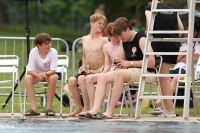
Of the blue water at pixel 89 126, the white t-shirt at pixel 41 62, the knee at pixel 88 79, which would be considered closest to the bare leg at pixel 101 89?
the knee at pixel 88 79

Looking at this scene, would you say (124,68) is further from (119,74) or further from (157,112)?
(157,112)

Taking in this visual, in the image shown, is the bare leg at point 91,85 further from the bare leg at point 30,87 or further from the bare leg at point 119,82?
the bare leg at point 30,87

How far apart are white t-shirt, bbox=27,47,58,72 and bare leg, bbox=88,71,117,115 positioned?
130cm

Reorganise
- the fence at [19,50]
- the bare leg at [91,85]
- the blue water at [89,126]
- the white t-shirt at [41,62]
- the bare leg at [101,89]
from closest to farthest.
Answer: the blue water at [89,126] < the bare leg at [101,89] < the bare leg at [91,85] < the white t-shirt at [41,62] < the fence at [19,50]

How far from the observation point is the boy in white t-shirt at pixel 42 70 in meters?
13.5

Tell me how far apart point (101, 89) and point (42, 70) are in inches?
62.9

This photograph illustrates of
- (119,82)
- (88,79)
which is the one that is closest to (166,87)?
(119,82)

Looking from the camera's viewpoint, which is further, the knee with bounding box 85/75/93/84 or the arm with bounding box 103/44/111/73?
the arm with bounding box 103/44/111/73

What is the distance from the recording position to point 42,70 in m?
13.8

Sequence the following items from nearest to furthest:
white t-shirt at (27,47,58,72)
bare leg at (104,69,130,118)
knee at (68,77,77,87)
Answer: bare leg at (104,69,130,118) < knee at (68,77,77,87) < white t-shirt at (27,47,58,72)

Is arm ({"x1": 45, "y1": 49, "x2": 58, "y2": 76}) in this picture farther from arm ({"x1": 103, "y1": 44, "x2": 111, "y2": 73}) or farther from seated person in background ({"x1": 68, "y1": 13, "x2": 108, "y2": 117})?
arm ({"x1": 103, "y1": 44, "x2": 111, "y2": 73})

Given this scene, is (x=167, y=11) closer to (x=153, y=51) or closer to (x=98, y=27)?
(x=153, y=51)

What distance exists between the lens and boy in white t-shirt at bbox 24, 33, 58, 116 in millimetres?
13453

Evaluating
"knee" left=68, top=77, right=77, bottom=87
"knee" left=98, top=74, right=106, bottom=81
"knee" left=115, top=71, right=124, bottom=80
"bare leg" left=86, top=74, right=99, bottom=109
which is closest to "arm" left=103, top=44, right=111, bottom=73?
"bare leg" left=86, top=74, right=99, bottom=109
